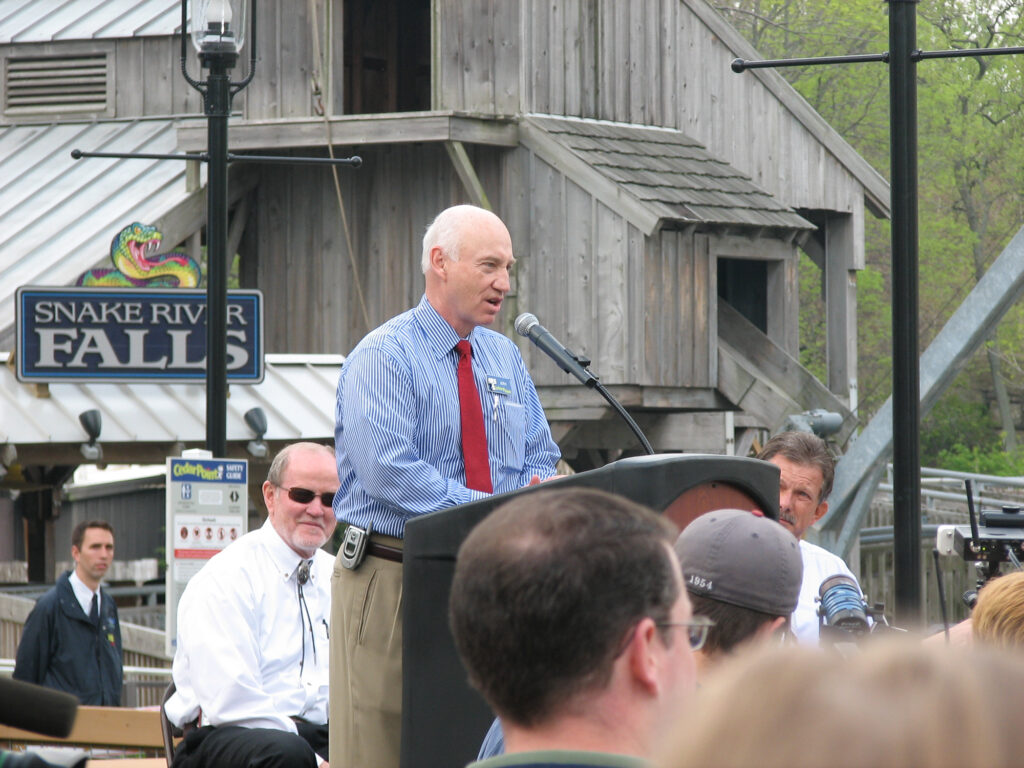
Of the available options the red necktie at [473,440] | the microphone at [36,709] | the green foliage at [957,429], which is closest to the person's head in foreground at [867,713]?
the microphone at [36,709]

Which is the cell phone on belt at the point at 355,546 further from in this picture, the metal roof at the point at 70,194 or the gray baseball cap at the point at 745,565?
the metal roof at the point at 70,194

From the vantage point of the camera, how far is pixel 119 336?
495 inches

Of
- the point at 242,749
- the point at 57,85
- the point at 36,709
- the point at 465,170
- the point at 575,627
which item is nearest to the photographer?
the point at 36,709

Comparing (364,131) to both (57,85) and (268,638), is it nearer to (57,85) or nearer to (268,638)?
(57,85)

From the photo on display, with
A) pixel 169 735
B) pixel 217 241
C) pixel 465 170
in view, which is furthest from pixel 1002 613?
pixel 465 170

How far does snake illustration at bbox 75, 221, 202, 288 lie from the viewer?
48.5 ft

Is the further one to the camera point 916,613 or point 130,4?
point 130,4

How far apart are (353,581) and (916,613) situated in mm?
2004

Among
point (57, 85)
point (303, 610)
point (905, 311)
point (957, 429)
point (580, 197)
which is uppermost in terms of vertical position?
point (57, 85)

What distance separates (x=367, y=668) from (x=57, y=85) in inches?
665

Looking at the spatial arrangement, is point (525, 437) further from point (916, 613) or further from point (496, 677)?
point (496, 677)

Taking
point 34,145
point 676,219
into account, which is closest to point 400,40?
point 34,145

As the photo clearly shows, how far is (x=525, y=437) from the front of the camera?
15.7 ft

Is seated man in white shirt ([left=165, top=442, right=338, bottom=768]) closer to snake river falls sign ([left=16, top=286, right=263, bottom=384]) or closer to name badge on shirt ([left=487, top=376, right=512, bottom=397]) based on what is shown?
name badge on shirt ([left=487, top=376, right=512, bottom=397])
